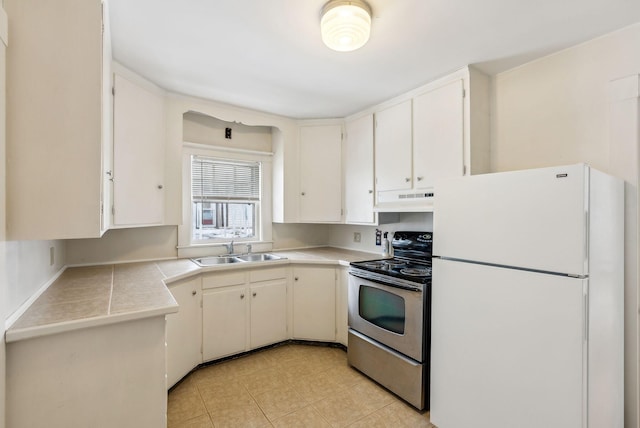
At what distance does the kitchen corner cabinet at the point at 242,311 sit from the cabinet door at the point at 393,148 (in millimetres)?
1358

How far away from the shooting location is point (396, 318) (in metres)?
2.24

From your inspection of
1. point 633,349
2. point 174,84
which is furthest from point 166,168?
point 633,349

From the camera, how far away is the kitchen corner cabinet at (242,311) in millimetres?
2602

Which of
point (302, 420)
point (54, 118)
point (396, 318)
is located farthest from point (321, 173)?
point (54, 118)

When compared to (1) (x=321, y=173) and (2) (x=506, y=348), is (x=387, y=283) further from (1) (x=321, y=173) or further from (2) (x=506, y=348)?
(1) (x=321, y=173)

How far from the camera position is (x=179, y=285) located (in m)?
2.32

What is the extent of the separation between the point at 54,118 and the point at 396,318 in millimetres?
2235

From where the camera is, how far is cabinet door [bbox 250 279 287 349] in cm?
285

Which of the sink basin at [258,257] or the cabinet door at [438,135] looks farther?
the sink basin at [258,257]

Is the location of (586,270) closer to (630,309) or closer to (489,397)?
(630,309)

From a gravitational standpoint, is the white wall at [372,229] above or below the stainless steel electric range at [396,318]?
above

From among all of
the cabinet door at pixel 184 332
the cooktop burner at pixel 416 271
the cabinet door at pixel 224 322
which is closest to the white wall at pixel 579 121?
the cooktop burner at pixel 416 271

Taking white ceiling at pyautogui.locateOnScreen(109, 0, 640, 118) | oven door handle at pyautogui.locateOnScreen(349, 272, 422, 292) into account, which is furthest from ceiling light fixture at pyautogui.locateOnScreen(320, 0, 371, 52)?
oven door handle at pyautogui.locateOnScreen(349, 272, 422, 292)

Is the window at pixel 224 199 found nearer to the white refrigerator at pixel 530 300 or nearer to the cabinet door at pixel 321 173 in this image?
the cabinet door at pixel 321 173
